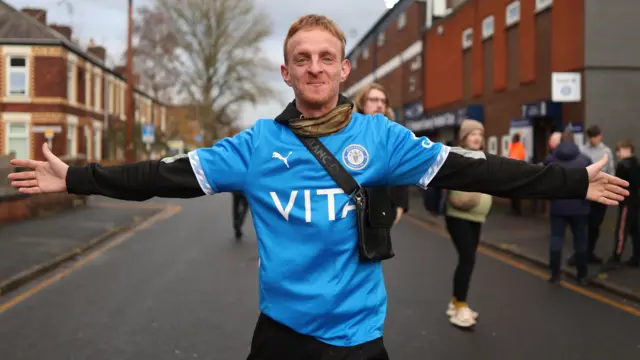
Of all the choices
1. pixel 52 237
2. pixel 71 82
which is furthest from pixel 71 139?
pixel 52 237

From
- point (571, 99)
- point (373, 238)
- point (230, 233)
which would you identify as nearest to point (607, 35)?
point (571, 99)

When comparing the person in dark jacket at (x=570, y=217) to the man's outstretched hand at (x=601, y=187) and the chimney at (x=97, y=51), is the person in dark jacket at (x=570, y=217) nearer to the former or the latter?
the man's outstretched hand at (x=601, y=187)

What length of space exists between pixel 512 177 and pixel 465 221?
3.59 meters

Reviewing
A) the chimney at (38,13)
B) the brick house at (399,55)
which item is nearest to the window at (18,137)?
the chimney at (38,13)

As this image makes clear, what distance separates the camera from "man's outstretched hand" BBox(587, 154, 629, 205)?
2.22m

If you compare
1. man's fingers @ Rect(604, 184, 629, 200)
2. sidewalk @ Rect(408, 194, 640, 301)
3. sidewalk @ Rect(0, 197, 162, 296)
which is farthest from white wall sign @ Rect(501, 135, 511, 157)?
man's fingers @ Rect(604, 184, 629, 200)

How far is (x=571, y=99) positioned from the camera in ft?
48.5

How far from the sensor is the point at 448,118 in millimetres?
24250

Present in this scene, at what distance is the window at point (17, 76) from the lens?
3547 cm

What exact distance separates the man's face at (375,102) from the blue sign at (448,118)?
16.8m

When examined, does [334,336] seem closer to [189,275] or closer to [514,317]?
[514,317]

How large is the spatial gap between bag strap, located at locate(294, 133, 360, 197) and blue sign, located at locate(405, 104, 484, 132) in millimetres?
20101

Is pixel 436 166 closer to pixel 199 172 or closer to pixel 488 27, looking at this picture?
pixel 199 172

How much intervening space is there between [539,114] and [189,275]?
36.5ft
